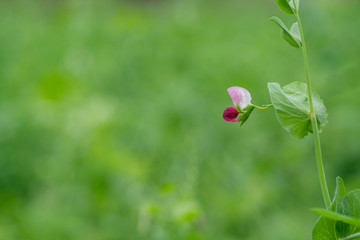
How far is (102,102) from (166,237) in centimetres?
122

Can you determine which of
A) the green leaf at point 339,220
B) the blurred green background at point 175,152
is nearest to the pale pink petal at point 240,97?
the green leaf at point 339,220

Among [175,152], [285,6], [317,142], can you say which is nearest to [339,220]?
[317,142]

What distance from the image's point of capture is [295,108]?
0.55 metres

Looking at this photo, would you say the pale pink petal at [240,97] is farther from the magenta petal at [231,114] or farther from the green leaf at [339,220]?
the green leaf at [339,220]

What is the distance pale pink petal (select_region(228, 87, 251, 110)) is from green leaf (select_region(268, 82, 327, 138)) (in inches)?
1.0

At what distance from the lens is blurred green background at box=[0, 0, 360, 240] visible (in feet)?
5.15

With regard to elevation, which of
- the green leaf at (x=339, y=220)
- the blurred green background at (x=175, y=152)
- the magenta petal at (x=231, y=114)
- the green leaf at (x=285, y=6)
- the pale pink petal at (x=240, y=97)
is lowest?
the green leaf at (x=339, y=220)

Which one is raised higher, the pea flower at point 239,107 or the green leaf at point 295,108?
the pea flower at point 239,107

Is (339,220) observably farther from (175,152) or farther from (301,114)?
(175,152)

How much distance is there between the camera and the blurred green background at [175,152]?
1.57 metres

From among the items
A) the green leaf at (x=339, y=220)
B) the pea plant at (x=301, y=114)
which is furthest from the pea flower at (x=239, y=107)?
the green leaf at (x=339, y=220)

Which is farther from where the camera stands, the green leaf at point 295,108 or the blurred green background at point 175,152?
the blurred green background at point 175,152

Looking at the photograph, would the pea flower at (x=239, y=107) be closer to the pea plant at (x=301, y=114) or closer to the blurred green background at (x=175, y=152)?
the pea plant at (x=301, y=114)

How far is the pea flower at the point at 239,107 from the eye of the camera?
21.8 inches
